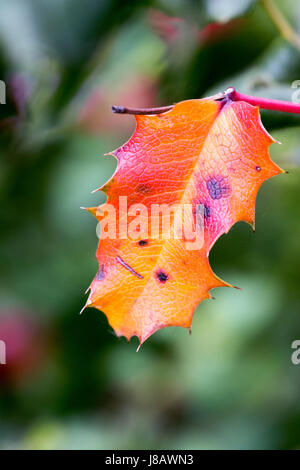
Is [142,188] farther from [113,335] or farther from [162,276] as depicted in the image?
[113,335]

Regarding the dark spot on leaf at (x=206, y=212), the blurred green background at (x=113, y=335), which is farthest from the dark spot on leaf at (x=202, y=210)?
the blurred green background at (x=113, y=335)

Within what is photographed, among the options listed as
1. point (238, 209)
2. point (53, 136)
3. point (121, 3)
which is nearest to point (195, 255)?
point (238, 209)

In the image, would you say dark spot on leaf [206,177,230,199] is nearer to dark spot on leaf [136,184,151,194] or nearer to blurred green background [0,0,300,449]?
dark spot on leaf [136,184,151,194]

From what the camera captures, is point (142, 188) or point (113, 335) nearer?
point (142, 188)

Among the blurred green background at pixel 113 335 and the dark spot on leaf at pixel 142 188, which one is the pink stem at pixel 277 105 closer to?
the dark spot on leaf at pixel 142 188

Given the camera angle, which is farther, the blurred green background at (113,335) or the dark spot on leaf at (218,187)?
the blurred green background at (113,335)

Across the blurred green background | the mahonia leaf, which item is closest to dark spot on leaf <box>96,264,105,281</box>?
the mahonia leaf

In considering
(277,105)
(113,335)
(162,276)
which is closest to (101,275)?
(162,276)
